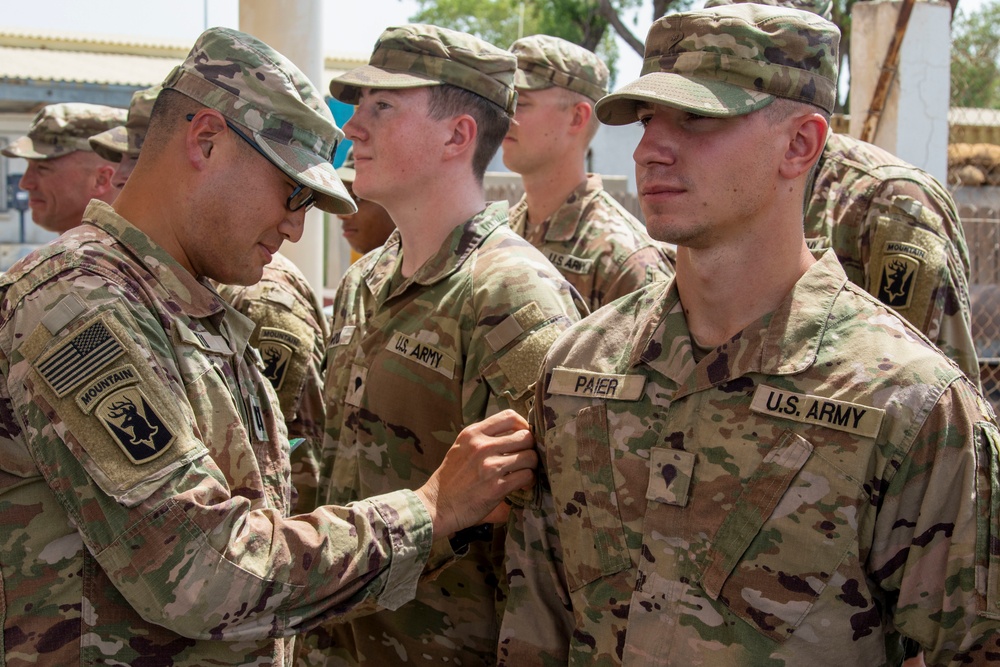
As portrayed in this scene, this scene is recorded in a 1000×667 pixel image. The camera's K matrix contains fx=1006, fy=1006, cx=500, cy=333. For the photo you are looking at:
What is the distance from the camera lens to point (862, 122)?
7.11 meters

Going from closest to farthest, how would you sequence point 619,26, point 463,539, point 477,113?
1. point 463,539
2. point 477,113
3. point 619,26

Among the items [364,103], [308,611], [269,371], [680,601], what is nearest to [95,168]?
[269,371]

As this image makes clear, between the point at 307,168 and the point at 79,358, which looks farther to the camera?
the point at 307,168

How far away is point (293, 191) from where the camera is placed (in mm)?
2447

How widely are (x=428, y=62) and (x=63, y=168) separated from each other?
2.86m

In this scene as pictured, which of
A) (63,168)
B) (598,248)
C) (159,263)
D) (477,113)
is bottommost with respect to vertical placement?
(63,168)

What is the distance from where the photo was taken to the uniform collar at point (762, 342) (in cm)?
204

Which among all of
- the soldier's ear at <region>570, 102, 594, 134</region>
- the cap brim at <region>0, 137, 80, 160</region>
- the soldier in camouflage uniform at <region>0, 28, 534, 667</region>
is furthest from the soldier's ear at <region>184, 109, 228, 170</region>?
the cap brim at <region>0, 137, 80, 160</region>

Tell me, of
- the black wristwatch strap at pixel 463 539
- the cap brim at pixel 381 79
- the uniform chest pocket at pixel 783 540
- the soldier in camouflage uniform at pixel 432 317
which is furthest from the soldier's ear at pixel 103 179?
the uniform chest pocket at pixel 783 540

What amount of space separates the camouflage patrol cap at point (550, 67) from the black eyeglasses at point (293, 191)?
249cm

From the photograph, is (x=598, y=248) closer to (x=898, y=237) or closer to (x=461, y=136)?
(x=898, y=237)

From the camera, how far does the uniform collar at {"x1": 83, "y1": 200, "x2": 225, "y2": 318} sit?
2.31m

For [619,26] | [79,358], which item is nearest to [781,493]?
[79,358]

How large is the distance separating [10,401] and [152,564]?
45 cm
